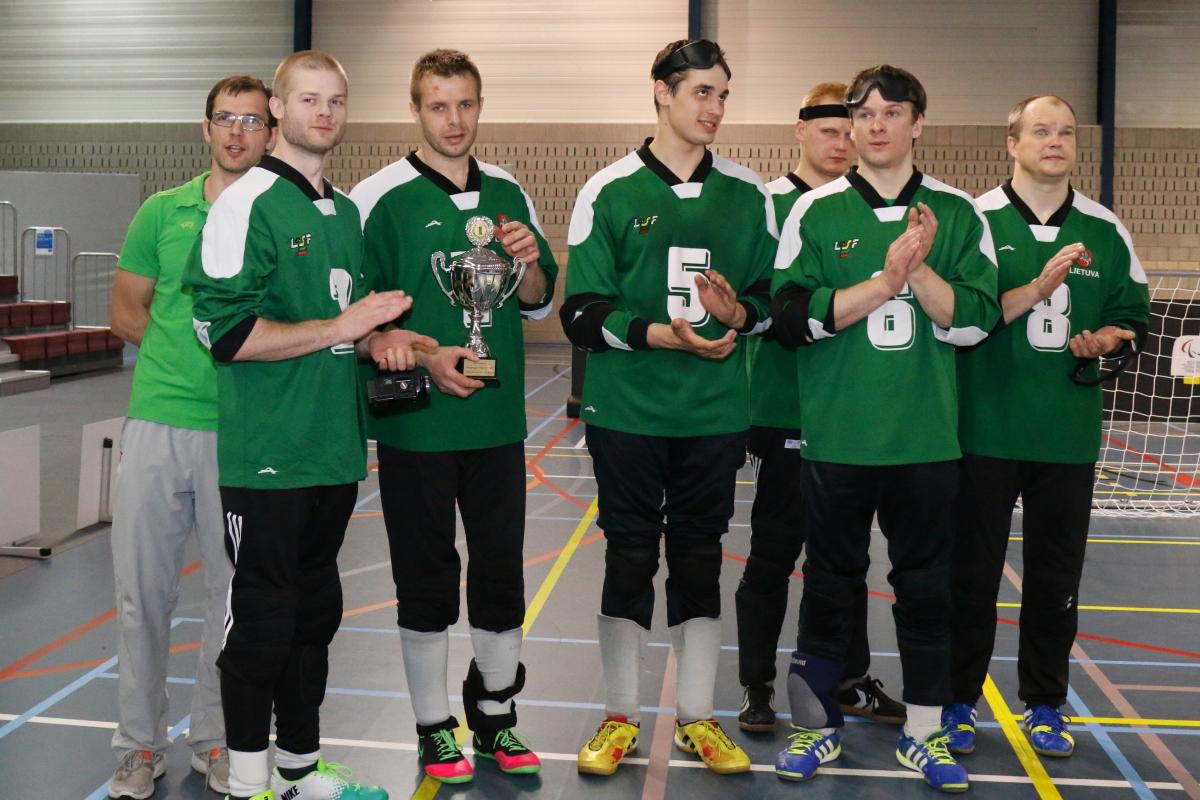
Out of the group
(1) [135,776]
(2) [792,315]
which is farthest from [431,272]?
(1) [135,776]

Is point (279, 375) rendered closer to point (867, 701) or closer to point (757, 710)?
point (757, 710)

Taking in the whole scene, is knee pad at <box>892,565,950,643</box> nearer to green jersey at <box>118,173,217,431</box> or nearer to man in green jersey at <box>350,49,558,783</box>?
man in green jersey at <box>350,49,558,783</box>

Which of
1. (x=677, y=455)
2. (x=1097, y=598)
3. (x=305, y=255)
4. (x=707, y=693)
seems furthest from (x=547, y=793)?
(x=1097, y=598)

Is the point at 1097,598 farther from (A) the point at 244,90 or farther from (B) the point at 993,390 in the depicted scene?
(A) the point at 244,90

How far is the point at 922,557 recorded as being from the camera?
360 centimetres

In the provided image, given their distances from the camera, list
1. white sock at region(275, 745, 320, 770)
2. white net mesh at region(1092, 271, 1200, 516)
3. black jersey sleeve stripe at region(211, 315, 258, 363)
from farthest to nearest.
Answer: white net mesh at region(1092, 271, 1200, 516) → white sock at region(275, 745, 320, 770) → black jersey sleeve stripe at region(211, 315, 258, 363)

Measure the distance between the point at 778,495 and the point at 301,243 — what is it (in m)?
1.90

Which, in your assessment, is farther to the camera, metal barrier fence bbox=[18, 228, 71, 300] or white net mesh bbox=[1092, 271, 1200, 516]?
metal barrier fence bbox=[18, 228, 71, 300]

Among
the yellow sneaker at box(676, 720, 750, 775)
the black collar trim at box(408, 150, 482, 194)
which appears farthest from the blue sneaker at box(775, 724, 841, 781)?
the black collar trim at box(408, 150, 482, 194)

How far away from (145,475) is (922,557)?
2.37m

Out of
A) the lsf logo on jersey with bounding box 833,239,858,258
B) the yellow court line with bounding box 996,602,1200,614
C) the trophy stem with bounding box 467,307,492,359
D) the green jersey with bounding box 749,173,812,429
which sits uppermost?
the lsf logo on jersey with bounding box 833,239,858,258

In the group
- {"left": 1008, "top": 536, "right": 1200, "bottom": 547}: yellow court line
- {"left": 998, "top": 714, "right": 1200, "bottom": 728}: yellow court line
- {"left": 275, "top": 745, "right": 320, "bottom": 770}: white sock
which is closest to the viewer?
{"left": 275, "top": 745, "right": 320, "bottom": 770}: white sock

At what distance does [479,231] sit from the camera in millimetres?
3578

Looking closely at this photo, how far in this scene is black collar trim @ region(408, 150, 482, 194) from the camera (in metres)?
3.60
